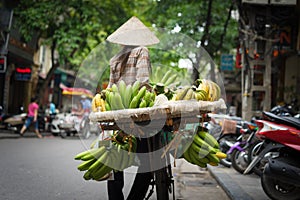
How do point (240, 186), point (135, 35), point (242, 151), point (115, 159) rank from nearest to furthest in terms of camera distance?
point (115, 159)
point (135, 35)
point (240, 186)
point (242, 151)

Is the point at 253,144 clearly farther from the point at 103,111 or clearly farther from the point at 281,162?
the point at 103,111

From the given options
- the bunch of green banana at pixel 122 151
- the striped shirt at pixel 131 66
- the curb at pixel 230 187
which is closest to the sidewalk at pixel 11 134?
the curb at pixel 230 187

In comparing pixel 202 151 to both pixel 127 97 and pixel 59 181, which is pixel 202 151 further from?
pixel 59 181

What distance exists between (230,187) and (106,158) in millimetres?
3050

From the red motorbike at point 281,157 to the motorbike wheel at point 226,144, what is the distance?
9.31 feet

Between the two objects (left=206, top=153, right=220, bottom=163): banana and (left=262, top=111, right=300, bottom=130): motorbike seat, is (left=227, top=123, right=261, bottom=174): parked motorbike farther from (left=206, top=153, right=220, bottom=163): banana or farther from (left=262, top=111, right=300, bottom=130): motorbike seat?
(left=206, top=153, right=220, bottom=163): banana

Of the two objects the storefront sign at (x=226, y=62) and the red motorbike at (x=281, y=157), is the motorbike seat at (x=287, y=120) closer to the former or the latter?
the red motorbike at (x=281, y=157)

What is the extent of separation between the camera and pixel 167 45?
159 inches

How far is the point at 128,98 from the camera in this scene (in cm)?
269

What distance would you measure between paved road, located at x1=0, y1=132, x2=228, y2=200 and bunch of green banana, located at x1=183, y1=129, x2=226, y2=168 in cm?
61

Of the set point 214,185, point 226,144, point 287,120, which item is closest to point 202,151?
point 287,120

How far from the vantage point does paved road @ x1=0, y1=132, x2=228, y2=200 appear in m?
4.66

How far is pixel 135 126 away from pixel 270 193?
2558 mm

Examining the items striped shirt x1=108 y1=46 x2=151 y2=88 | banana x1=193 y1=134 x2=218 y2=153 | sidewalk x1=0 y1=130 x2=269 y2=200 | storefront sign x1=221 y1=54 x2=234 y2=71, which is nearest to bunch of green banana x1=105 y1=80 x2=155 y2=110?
striped shirt x1=108 y1=46 x2=151 y2=88
